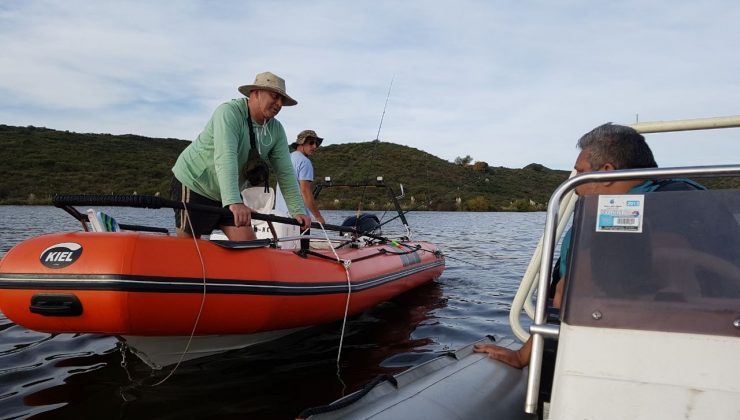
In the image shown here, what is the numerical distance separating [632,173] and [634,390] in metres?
0.80

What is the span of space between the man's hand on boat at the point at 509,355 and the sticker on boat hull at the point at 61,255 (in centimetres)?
279

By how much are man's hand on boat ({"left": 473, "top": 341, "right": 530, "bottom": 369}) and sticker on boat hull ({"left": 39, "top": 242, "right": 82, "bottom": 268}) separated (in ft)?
9.15

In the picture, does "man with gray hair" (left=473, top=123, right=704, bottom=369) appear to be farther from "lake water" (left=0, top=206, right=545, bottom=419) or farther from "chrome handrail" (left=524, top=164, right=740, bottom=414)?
"lake water" (left=0, top=206, right=545, bottom=419)

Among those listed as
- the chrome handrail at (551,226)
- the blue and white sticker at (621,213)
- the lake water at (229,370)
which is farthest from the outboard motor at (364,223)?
the blue and white sticker at (621,213)

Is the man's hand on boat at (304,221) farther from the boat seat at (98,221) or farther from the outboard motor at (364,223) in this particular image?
the outboard motor at (364,223)

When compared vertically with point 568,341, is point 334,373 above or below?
below

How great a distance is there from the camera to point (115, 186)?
49.2 metres

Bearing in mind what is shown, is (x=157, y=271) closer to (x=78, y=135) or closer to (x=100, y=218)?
(x=100, y=218)

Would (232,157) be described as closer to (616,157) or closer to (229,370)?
(229,370)

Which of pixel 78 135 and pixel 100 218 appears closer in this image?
pixel 100 218

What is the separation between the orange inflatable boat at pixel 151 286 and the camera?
3.55 meters

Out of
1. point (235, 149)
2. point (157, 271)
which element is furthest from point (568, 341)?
point (235, 149)

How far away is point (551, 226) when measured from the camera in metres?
2.13

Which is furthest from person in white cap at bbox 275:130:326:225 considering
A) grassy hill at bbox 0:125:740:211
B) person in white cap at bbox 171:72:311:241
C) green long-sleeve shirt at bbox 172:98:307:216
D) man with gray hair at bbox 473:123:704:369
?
grassy hill at bbox 0:125:740:211
